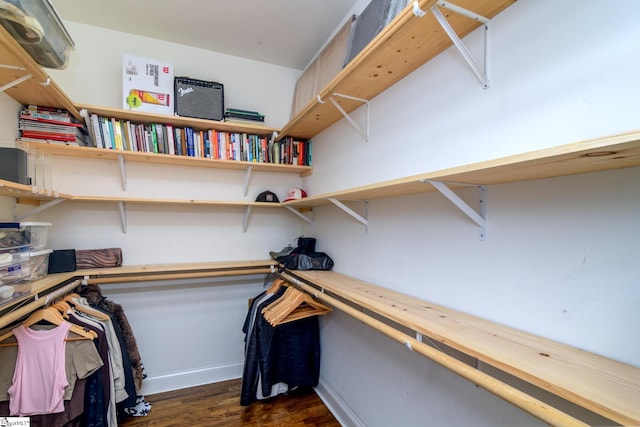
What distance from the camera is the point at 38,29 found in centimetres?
138

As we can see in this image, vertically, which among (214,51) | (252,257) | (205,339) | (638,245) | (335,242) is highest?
(214,51)

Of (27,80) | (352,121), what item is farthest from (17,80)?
(352,121)

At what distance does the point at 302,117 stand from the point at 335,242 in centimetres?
101

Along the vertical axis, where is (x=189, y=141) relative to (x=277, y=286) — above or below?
above

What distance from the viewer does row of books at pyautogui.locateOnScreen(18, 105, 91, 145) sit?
1.91 meters

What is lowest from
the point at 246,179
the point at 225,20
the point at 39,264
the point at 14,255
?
the point at 39,264

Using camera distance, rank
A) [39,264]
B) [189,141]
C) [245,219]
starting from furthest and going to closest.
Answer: [245,219] → [189,141] → [39,264]

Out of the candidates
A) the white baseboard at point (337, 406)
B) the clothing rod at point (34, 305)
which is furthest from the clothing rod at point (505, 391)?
the clothing rod at point (34, 305)

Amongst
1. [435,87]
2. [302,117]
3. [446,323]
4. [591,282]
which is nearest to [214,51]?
[302,117]

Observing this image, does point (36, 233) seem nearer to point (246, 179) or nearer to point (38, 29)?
point (38, 29)

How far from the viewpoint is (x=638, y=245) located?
0.73 m

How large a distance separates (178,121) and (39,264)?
1341 mm

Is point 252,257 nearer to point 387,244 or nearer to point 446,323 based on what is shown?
point 387,244

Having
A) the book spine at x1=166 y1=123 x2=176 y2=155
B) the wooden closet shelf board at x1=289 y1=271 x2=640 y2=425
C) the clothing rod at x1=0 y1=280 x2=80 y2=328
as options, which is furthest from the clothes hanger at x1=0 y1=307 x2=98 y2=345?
the wooden closet shelf board at x1=289 y1=271 x2=640 y2=425
